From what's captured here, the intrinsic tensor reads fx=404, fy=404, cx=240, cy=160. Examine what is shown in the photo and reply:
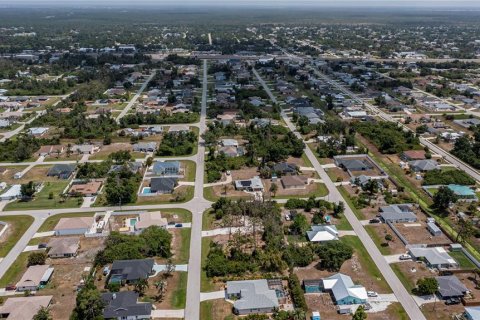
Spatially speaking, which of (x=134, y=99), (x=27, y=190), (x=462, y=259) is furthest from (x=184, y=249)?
(x=134, y=99)

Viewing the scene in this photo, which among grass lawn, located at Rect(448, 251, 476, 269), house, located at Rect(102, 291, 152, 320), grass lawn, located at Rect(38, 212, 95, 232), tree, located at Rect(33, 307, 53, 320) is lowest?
grass lawn, located at Rect(38, 212, 95, 232)

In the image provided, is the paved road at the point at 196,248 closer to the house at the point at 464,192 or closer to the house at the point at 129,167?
the house at the point at 129,167

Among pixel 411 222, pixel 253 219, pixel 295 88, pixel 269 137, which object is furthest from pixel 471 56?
pixel 253 219

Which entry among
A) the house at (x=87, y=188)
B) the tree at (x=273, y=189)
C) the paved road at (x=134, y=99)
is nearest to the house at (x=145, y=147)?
the house at (x=87, y=188)

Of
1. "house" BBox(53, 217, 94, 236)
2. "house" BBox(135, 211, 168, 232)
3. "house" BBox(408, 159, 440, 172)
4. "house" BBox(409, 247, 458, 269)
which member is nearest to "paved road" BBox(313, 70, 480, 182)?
"house" BBox(408, 159, 440, 172)

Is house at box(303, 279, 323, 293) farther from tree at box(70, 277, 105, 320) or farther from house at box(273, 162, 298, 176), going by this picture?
house at box(273, 162, 298, 176)
